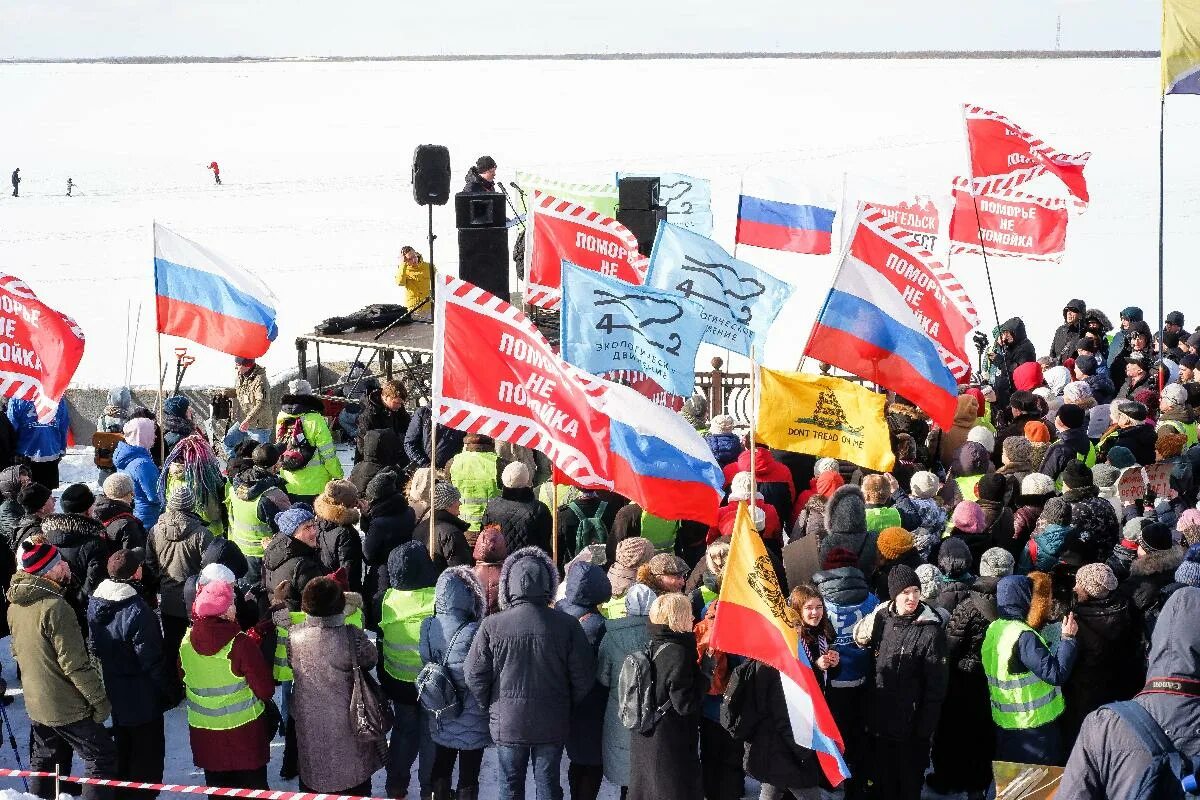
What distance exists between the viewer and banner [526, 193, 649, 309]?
9.54m

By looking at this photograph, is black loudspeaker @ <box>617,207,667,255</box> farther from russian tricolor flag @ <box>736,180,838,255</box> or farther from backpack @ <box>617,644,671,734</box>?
backpack @ <box>617,644,671,734</box>

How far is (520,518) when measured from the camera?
23.1 feet

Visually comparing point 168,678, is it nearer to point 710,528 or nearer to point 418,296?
point 710,528

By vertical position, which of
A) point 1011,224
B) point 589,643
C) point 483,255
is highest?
point 1011,224

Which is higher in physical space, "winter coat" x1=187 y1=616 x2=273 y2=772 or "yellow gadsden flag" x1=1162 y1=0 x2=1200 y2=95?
"yellow gadsden flag" x1=1162 y1=0 x2=1200 y2=95

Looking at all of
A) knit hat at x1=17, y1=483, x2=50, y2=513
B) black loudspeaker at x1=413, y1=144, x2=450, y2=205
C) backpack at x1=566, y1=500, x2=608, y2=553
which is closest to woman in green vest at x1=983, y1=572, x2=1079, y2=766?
backpack at x1=566, y1=500, x2=608, y2=553

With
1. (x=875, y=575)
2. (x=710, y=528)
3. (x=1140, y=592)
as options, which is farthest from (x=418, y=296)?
(x=1140, y=592)

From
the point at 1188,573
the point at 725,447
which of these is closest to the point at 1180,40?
the point at 725,447

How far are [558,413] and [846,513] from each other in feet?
4.10

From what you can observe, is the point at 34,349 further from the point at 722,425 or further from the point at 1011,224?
the point at 1011,224

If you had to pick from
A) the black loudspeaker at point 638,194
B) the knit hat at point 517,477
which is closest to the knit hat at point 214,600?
the knit hat at point 517,477

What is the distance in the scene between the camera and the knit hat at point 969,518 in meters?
6.44

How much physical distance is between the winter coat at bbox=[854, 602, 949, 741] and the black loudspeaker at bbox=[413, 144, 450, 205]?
24.6 feet

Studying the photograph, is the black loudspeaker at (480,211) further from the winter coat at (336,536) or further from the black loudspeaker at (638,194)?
the winter coat at (336,536)
